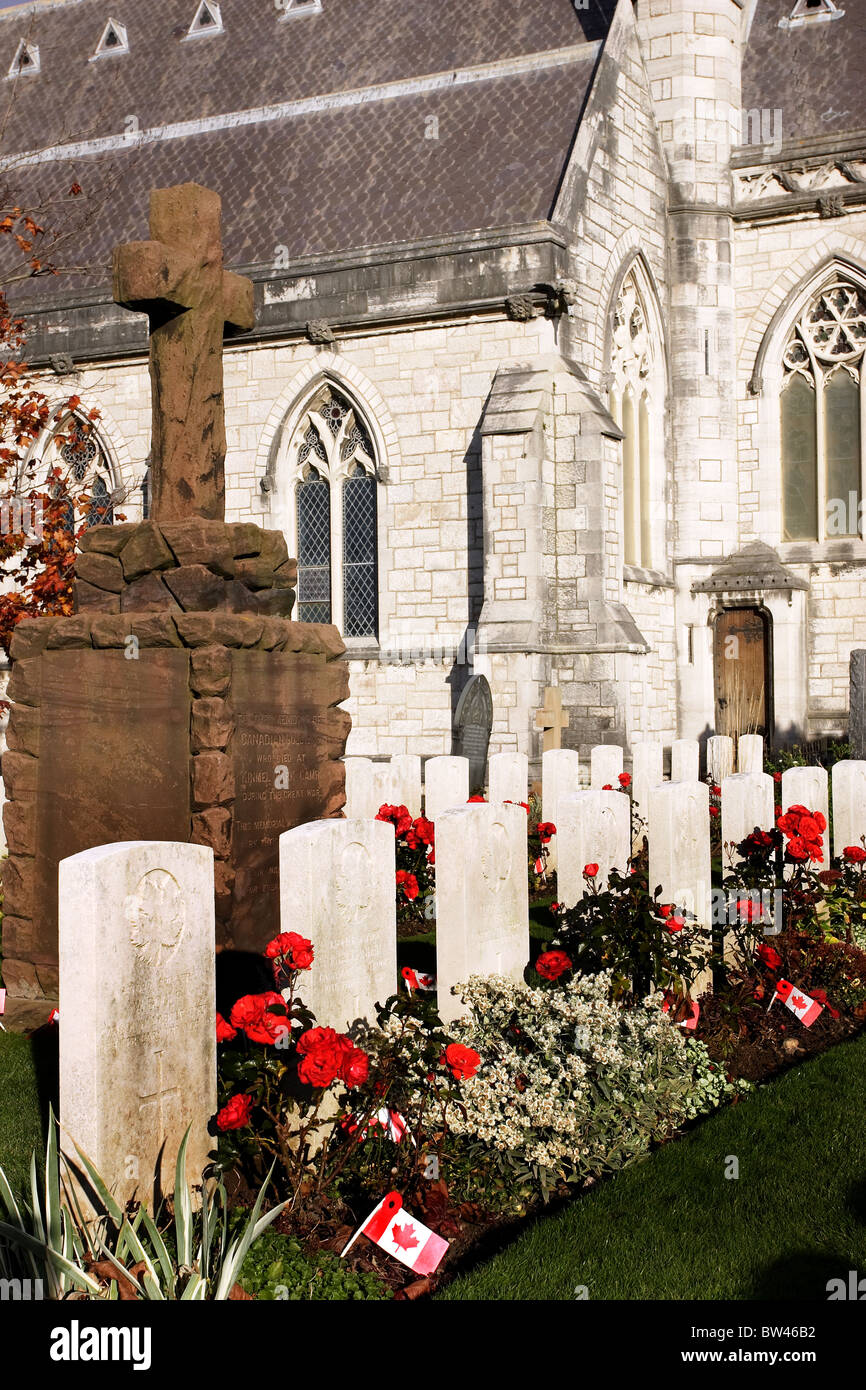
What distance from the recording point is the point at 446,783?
384 inches

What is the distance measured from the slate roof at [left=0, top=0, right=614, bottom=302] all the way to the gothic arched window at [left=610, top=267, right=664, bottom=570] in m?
2.55

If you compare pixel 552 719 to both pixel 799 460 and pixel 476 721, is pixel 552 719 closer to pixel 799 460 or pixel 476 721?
Answer: pixel 476 721

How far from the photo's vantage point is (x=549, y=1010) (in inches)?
221

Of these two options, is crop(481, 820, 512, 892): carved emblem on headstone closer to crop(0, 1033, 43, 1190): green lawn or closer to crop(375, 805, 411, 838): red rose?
crop(0, 1033, 43, 1190): green lawn

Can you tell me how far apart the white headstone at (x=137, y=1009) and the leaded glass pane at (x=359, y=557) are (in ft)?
47.0

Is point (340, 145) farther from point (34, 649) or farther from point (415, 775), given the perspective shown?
point (34, 649)

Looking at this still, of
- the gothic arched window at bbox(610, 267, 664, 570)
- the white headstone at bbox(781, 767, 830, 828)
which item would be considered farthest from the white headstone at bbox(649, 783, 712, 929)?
the gothic arched window at bbox(610, 267, 664, 570)

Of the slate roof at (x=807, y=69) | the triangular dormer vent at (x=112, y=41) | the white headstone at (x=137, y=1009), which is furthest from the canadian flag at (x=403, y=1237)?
the triangular dormer vent at (x=112, y=41)

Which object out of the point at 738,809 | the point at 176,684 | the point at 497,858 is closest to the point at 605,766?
the point at 738,809

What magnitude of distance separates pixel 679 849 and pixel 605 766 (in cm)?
412

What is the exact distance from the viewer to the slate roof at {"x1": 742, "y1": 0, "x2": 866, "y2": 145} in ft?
68.8

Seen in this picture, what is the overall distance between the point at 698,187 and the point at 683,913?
16205 millimetres

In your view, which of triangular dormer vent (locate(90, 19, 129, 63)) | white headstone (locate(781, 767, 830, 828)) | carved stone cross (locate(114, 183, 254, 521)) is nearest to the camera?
carved stone cross (locate(114, 183, 254, 521))
